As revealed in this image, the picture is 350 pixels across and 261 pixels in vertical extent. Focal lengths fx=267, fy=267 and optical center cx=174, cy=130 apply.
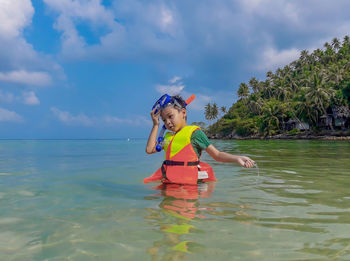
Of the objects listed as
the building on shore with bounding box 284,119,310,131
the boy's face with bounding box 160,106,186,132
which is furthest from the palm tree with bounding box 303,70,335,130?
the boy's face with bounding box 160,106,186,132

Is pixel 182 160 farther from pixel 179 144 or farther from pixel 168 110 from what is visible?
pixel 168 110

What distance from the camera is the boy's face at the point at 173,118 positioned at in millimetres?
3942

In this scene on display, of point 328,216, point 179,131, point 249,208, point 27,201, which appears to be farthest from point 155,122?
point 328,216

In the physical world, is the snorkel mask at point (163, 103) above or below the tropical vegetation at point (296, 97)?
below

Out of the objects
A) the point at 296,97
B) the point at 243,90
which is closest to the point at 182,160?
the point at 296,97

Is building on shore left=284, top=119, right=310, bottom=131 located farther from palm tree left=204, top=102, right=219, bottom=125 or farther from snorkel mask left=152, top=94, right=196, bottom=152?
snorkel mask left=152, top=94, right=196, bottom=152

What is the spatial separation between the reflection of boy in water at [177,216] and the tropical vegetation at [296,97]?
49501 mm

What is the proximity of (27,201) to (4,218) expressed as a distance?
33.8 inches

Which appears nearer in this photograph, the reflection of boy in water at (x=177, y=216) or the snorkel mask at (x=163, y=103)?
the reflection of boy in water at (x=177, y=216)

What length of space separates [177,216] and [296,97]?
219 ft

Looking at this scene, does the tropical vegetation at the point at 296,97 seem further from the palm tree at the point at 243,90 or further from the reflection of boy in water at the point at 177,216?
the reflection of boy in water at the point at 177,216

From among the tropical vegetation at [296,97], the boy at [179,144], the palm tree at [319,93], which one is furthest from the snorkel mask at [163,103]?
the palm tree at [319,93]

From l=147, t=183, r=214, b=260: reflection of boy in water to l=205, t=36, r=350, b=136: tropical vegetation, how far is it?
162ft

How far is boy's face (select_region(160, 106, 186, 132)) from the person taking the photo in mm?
3942
